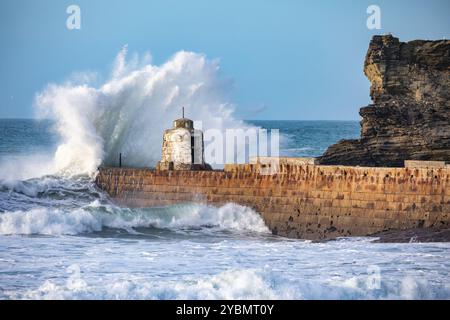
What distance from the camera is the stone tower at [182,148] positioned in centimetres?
1994

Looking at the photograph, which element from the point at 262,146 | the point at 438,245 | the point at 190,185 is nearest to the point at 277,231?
the point at 190,185

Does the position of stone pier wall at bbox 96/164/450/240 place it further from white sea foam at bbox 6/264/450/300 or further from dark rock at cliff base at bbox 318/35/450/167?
white sea foam at bbox 6/264/450/300

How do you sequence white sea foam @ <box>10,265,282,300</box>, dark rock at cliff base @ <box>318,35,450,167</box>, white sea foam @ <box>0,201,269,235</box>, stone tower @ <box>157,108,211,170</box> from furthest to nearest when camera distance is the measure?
dark rock at cliff base @ <box>318,35,450,167</box> < stone tower @ <box>157,108,211,170</box> < white sea foam @ <box>0,201,269,235</box> < white sea foam @ <box>10,265,282,300</box>

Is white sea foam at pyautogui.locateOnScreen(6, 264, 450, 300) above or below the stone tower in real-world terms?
below

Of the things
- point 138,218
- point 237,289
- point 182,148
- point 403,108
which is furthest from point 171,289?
point 403,108

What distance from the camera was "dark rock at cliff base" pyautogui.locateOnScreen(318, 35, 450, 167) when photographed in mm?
22312

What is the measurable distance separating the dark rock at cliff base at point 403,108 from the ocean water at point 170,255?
456 cm

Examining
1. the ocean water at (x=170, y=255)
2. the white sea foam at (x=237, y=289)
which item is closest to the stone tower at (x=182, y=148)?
the ocean water at (x=170, y=255)

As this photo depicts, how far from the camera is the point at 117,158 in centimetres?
2305

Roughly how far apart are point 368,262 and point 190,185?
5.10 metres

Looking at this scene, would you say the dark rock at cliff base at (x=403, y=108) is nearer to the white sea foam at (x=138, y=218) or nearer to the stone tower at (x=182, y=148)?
the stone tower at (x=182, y=148)

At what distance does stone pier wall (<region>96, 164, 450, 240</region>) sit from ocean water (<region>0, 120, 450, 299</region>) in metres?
0.28

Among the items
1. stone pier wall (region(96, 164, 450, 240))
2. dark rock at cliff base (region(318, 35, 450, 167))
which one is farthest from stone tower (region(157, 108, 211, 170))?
dark rock at cliff base (region(318, 35, 450, 167))

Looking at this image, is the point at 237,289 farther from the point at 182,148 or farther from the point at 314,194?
the point at 182,148
